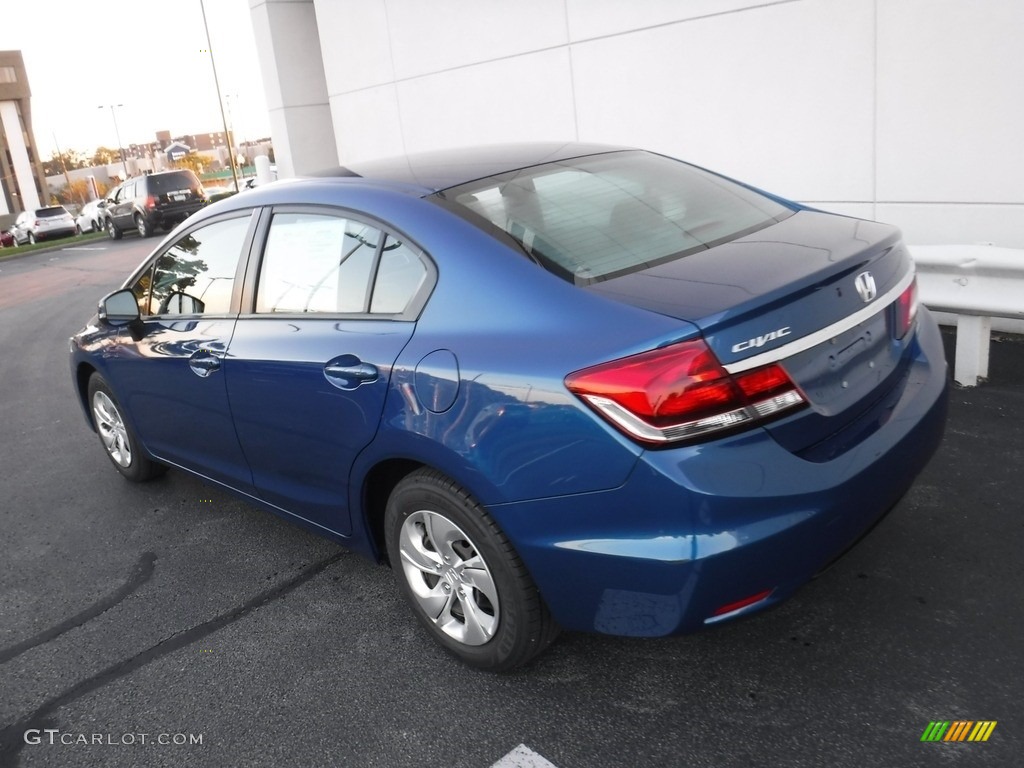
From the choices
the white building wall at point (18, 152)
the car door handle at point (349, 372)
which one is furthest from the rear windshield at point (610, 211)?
the white building wall at point (18, 152)

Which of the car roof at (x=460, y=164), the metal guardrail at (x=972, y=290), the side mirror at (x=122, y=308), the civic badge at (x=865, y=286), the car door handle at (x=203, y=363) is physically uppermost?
the car roof at (x=460, y=164)

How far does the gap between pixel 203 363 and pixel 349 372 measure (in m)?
1.13

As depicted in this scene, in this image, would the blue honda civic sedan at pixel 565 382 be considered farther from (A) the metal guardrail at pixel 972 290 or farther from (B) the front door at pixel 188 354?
(A) the metal guardrail at pixel 972 290

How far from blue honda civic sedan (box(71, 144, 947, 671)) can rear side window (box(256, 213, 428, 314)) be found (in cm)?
1

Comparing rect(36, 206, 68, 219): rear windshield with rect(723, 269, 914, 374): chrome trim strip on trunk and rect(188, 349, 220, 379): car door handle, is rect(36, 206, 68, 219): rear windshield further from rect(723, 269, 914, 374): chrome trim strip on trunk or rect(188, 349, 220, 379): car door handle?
rect(723, 269, 914, 374): chrome trim strip on trunk

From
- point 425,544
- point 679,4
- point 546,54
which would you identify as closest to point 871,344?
point 425,544

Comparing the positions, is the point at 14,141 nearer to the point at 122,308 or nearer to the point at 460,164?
the point at 122,308

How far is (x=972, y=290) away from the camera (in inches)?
194

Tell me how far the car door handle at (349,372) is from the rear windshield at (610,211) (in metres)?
0.60

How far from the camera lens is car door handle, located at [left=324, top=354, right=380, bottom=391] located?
9.66 feet

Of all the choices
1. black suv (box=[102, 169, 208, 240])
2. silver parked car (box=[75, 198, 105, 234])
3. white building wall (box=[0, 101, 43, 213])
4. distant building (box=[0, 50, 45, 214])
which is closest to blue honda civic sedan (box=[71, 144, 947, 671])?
black suv (box=[102, 169, 208, 240])

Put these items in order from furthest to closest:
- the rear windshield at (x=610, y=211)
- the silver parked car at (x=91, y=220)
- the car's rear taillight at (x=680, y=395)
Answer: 1. the silver parked car at (x=91, y=220)
2. the rear windshield at (x=610, y=211)
3. the car's rear taillight at (x=680, y=395)

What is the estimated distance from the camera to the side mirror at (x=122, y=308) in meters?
4.39

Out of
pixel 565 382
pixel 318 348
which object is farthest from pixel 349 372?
pixel 565 382
